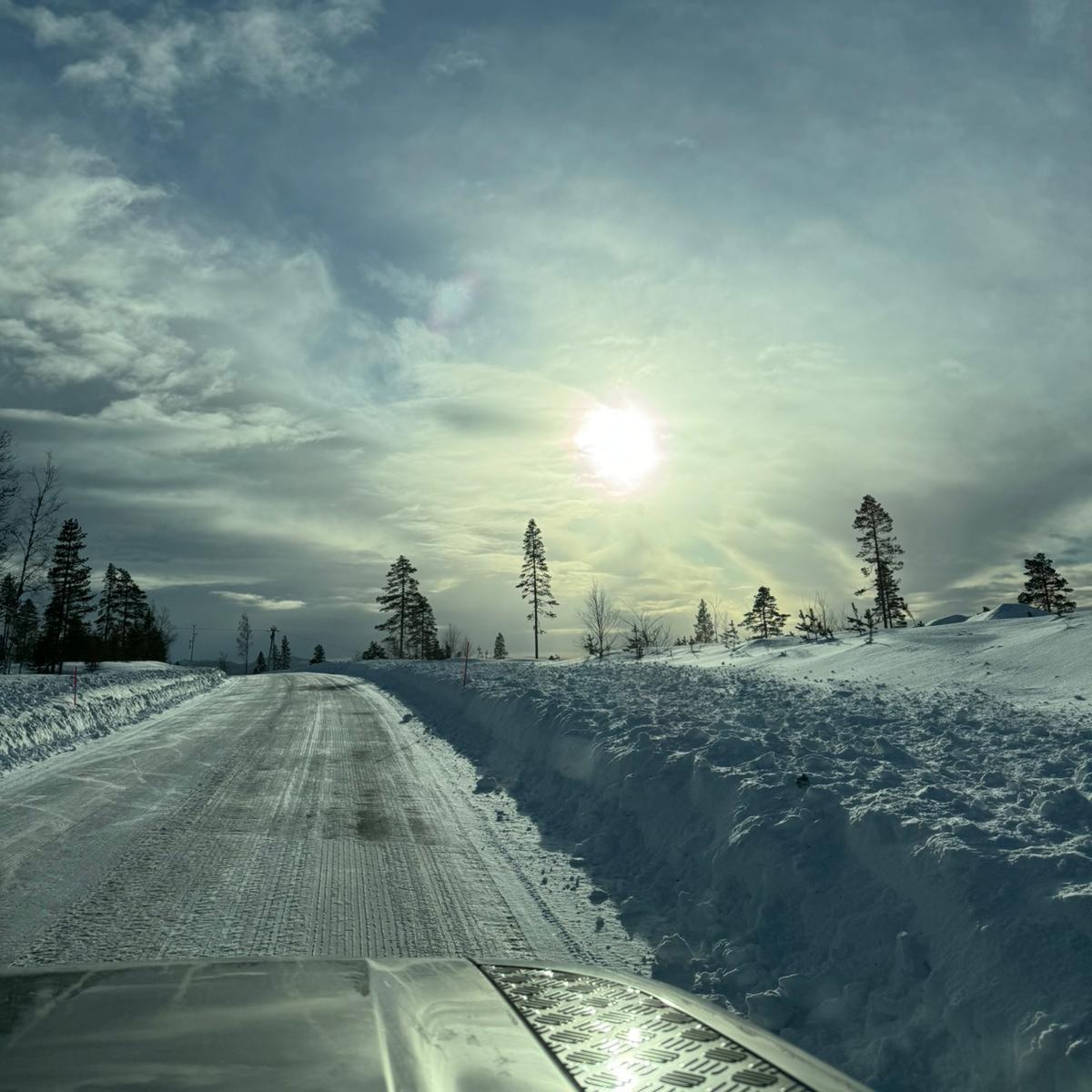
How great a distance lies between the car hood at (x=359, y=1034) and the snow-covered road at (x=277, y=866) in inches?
101

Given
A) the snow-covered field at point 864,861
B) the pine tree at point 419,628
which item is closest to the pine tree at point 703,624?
the pine tree at point 419,628

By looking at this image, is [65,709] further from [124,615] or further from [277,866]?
[124,615]

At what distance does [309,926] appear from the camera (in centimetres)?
514

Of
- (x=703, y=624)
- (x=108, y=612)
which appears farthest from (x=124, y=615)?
(x=703, y=624)

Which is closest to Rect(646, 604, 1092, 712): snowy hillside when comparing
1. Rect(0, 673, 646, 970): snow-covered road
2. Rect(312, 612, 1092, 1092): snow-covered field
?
Rect(312, 612, 1092, 1092): snow-covered field

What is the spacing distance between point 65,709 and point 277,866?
12.6m

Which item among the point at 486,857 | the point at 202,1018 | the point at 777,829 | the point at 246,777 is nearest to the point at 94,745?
the point at 246,777

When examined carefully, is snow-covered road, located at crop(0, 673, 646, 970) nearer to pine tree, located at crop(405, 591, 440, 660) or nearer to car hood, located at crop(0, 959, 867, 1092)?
car hood, located at crop(0, 959, 867, 1092)

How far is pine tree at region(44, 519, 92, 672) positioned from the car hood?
60350 mm

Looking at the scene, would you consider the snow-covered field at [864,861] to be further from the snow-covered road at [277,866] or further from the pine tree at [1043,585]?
the pine tree at [1043,585]

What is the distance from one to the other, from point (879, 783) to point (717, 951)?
280 centimetres

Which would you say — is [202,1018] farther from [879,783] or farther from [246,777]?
[246,777]

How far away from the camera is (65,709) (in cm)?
1622

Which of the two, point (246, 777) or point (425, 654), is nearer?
point (246, 777)
